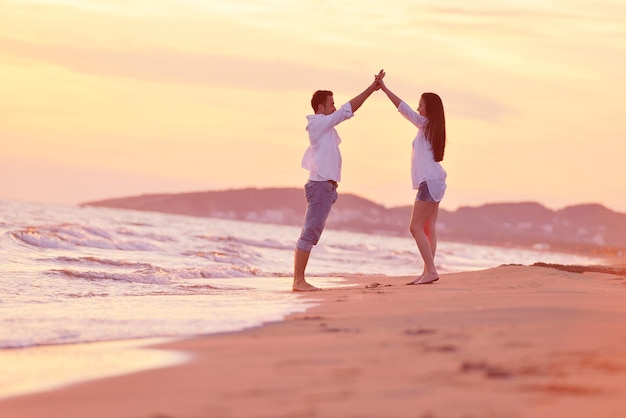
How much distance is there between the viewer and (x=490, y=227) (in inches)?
5551

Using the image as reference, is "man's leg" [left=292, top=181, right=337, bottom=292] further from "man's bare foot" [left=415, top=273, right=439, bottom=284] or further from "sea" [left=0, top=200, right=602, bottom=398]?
"man's bare foot" [left=415, top=273, right=439, bottom=284]

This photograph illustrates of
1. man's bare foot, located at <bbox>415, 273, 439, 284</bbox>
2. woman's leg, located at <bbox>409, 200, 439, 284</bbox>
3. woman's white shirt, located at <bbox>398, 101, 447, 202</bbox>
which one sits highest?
woman's white shirt, located at <bbox>398, 101, 447, 202</bbox>

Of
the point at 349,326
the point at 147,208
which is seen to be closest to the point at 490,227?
the point at 147,208

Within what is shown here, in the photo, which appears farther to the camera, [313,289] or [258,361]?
[313,289]

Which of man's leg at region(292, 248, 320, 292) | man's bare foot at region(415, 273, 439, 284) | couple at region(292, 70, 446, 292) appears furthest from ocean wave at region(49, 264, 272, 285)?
man's bare foot at region(415, 273, 439, 284)

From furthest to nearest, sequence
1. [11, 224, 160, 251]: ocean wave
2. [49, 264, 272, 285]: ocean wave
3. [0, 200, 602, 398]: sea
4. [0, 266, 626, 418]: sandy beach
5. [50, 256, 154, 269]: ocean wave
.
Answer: [11, 224, 160, 251]: ocean wave
[50, 256, 154, 269]: ocean wave
[49, 264, 272, 285]: ocean wave
[0, 200, 602, 398]: sea
[0, 266, 626, 418]: sandy beach

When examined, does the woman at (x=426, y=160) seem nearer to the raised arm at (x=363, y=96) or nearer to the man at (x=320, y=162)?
the raised arm at (x=363, y=96)

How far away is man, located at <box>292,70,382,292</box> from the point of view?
9.00 metres

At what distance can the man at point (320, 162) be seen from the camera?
29.5ft

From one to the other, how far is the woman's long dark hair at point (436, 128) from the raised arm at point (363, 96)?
1.81 ft

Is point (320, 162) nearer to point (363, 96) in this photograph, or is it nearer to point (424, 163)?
point (363, 96)

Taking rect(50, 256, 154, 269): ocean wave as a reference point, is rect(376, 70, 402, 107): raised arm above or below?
above

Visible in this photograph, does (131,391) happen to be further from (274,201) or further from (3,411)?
(274,201)

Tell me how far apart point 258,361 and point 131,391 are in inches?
27.2
